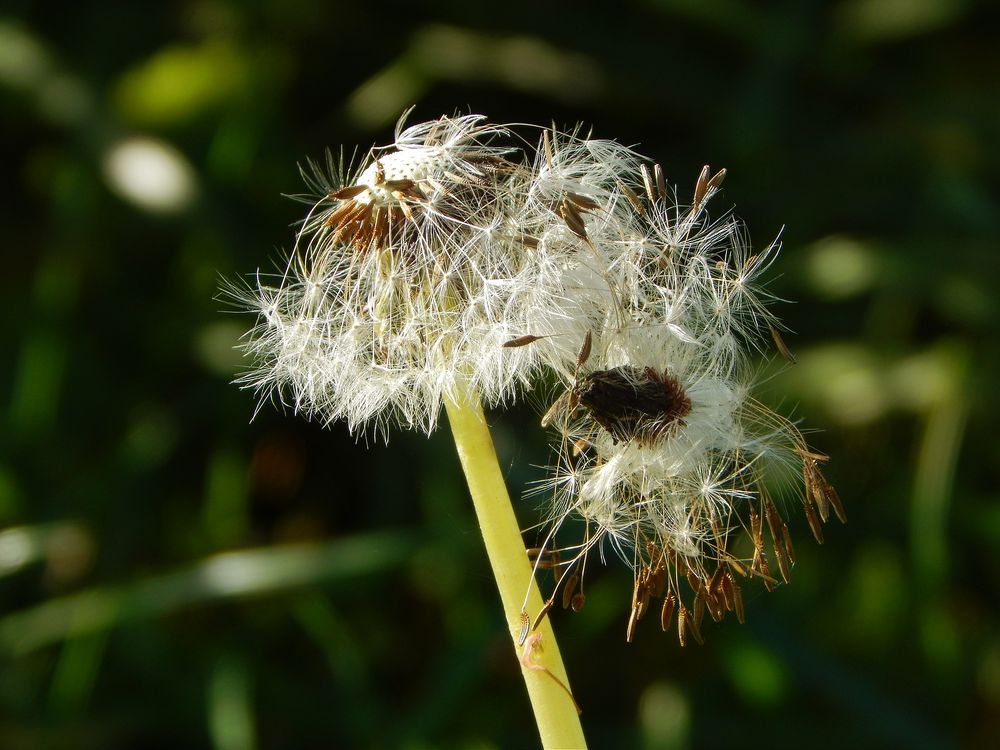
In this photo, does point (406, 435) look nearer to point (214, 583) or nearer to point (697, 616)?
point (214, 583)

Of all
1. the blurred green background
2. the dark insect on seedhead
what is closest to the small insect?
the dark insect on seedhead

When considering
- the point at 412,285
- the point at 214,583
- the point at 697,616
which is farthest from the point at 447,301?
the point at 214,583

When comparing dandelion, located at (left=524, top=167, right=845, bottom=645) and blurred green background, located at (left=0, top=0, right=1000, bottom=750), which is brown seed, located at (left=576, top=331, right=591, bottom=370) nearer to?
dandelion, located at (left=524, top=167, right=845, bottom=645)

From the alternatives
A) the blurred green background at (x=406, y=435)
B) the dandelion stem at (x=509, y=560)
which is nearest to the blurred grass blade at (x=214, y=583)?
the blurred green background at (x=406, y=435)

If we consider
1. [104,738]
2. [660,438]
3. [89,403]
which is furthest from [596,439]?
[89,403]

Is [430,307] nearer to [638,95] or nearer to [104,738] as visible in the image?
[104,738]

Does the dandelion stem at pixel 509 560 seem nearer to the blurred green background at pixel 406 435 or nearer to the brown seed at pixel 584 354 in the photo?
the brown seed at pixel 584 354
